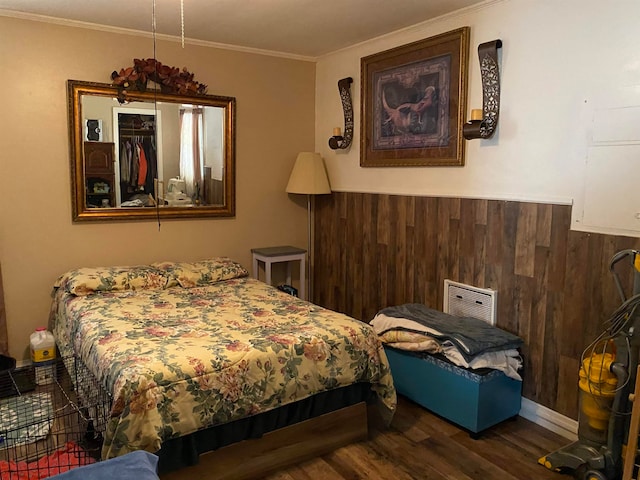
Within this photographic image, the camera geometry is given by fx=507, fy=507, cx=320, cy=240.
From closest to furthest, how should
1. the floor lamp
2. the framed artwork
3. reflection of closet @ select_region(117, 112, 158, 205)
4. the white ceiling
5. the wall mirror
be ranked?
1. the white ceiling
2. the framed artwork
3. the wall mirror
4. reflection of closet @ select_region(117, 112, 158, 205)
5. the floor lamp

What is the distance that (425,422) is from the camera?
9.36 feet

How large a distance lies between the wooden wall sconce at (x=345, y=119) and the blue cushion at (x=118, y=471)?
3.07 meters

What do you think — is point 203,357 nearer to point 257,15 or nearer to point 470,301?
point 470,301

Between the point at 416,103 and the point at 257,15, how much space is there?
1186mm

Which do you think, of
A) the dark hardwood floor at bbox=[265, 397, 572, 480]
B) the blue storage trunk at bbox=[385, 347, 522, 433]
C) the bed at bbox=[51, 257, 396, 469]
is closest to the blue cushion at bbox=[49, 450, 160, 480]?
the bed at bbox=[51, 257, 396, 469]

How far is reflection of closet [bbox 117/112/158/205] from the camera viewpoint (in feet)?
11.8

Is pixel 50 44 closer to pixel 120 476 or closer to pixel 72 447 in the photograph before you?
Answer: pixel 72 447

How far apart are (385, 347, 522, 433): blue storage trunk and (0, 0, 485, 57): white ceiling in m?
2.09

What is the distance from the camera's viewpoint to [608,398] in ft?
7.29

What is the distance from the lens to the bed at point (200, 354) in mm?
1989

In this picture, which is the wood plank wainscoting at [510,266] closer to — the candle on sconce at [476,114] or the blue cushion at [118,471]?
the candle on sconce at [476,114]

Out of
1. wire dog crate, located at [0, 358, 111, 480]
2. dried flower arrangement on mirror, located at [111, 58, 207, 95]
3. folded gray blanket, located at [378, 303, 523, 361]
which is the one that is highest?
dried flower arrangement on mirror, located at [111, 58, 207, 95]

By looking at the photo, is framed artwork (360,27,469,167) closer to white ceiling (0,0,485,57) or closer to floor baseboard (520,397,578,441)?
white ceiling (0,0,485,57)

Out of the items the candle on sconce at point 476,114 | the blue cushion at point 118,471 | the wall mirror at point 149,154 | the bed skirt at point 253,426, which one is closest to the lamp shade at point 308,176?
the wall mirror at point 149,154
